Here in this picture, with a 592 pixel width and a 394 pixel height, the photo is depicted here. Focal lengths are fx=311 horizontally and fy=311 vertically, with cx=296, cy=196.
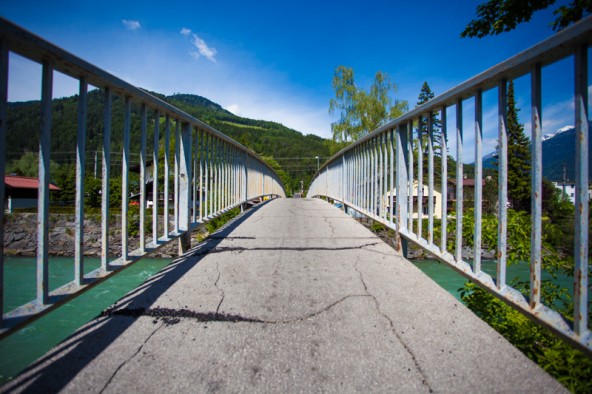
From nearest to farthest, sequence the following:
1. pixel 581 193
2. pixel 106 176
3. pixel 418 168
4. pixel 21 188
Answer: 1. pixel 581 193
2. pixel 106 176
3. pixel 418 168
4. pixel 21 188

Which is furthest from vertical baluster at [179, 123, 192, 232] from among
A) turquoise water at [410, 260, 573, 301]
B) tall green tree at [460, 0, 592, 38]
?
turquoise water at [410, 260, 573, 301]

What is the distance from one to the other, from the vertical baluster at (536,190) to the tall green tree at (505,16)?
462 centimetres

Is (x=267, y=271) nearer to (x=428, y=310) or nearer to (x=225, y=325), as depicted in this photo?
(x=225, y=325)

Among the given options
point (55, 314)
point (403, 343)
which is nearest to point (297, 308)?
point (403, 343)

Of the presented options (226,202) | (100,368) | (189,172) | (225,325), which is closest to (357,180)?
(226,202)

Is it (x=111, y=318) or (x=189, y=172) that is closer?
(x=111, y=318)

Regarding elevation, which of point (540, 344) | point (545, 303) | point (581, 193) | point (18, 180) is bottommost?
point (540, 344)

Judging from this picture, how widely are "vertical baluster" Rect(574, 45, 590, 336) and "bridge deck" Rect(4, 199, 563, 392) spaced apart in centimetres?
32

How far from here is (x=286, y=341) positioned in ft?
4.67

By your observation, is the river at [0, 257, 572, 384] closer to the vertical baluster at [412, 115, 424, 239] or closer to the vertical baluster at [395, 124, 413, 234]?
the vertical baluster at [395, 124, 413, 234]

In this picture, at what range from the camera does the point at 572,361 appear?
1639mm

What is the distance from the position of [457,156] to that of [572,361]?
1.24m

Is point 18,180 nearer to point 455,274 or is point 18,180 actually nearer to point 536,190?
point 536,190

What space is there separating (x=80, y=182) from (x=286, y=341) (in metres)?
1.25
